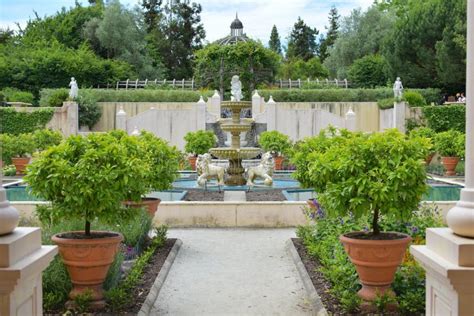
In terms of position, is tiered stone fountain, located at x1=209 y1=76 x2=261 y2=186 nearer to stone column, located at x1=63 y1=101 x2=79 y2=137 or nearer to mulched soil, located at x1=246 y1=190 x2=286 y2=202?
mulched soil, located at x1=246 y1=190 x2=286 y2=202

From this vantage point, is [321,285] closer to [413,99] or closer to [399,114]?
[399,114]

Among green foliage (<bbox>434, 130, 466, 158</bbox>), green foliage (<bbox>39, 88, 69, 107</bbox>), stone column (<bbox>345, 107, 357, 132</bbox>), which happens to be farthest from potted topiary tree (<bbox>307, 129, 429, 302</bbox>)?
green foliage (<bbox>39, 88, 69, 107</bbox>)

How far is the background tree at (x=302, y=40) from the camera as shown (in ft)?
212

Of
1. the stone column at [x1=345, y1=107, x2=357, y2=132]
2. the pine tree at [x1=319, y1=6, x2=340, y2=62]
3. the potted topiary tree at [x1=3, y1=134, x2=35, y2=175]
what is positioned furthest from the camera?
the pine tree at [x1=319, y1=6, x2=340, y2=62]

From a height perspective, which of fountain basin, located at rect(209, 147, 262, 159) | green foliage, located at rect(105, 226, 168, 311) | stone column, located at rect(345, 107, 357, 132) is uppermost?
stone column, located at rect(345, 107, 357, 132)

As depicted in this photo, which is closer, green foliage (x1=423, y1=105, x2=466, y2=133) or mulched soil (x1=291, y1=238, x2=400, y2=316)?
mulched soil (x1=291, y1=238, x2=400, y2=316)

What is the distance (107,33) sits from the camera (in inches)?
1679

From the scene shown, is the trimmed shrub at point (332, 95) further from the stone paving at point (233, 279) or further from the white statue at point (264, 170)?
the stone paving at point (233, 279)

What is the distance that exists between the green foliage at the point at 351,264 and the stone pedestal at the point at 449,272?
1.45m

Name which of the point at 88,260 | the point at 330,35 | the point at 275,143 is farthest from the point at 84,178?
the point at 330,35

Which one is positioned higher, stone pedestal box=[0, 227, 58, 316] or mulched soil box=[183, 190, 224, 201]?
stone pedestal box=[0, 227, 58, 316]

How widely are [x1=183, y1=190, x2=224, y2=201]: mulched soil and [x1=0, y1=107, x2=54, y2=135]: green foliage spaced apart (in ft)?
53.2

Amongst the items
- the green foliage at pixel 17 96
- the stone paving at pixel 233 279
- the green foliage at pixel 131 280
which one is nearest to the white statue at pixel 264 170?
the stone paving at pixel 233 279

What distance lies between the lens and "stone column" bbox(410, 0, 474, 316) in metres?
3.50
